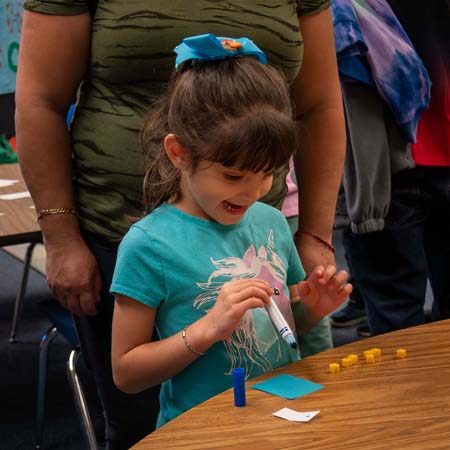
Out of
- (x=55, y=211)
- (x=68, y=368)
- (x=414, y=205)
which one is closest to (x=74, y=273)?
(x=55, y=211)

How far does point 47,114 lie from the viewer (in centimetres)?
156

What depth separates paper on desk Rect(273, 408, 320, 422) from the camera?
109 centimetres

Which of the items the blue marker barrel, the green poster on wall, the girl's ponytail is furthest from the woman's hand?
the green poster on wall

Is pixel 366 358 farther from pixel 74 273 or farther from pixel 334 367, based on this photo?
pixel 74 273

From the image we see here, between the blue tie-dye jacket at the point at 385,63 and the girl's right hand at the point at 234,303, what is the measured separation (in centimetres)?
127

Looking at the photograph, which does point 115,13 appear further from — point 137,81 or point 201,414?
point 201,414

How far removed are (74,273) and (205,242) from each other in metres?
0.30

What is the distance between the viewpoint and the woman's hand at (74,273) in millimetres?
1583

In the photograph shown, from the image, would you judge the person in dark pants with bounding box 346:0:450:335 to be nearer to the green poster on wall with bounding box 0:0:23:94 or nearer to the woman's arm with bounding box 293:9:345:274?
the woman's arm with bounding box 293:9:345:274

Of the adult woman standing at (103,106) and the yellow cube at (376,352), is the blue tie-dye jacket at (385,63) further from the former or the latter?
the yellow cube at (376,352)

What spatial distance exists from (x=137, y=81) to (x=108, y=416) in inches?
25.6

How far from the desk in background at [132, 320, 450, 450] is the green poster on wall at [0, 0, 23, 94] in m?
3.75

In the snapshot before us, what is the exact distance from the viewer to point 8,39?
4719 mm

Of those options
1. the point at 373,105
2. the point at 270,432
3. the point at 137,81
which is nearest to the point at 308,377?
the point at 270,432
